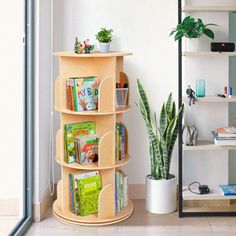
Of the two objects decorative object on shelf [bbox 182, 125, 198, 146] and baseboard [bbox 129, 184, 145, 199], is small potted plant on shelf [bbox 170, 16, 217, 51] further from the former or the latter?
baseboard [bbox 129, 184, 145, 199]

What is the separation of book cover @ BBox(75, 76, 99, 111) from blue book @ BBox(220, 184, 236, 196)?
1.10 m

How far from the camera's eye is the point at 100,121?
3.17 metres

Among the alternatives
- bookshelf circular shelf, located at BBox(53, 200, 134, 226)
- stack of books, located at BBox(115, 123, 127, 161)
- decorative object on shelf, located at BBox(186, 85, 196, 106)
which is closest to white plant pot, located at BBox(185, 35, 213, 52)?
decorative object on shelf, located at BBox(186, 85, 196, 106)

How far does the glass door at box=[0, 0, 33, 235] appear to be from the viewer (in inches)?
120

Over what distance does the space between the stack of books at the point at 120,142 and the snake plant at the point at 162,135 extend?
193 mm

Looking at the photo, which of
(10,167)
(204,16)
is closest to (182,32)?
(204,16)

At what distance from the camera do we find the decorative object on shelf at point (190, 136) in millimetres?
3213

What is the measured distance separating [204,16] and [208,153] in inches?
39.8

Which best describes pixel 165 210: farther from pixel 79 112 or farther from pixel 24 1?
pixel 24 1

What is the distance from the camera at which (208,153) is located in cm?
347

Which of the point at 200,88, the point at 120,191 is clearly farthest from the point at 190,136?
the point at 120,191

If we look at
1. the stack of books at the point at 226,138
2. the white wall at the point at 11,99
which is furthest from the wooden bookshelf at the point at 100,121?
the stack of books at the point at 226,138

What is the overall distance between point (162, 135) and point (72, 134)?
0.64 meters

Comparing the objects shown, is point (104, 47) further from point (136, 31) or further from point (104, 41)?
point (136, 31)
